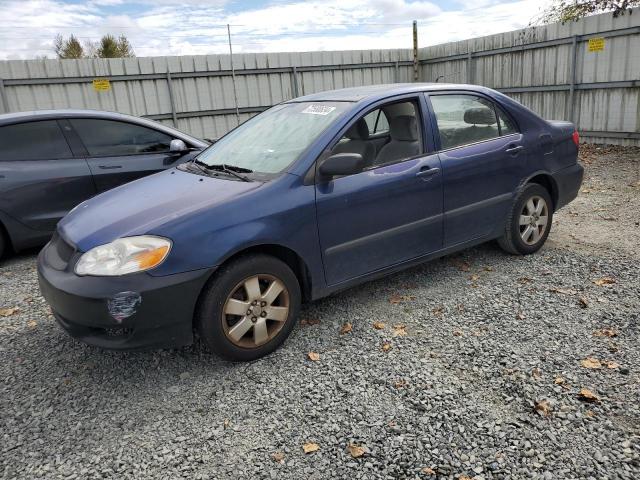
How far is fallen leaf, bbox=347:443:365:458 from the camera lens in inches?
94.0

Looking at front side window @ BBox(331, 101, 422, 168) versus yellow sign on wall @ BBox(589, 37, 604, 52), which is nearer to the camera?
front side window @ BBox(331, 101, 422, 168)

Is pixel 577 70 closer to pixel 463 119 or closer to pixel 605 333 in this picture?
pixel 463 119

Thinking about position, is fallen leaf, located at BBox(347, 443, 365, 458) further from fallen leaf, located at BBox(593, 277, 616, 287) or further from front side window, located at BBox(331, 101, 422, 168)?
fallen leaf, located at BBox(593, 277, 616, 287)

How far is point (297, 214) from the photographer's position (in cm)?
324

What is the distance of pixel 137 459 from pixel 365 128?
2773 millimetres

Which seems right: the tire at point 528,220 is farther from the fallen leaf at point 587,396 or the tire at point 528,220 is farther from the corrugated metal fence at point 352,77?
the corrugated metal fence at point 352,77

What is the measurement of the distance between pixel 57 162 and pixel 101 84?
6178mm

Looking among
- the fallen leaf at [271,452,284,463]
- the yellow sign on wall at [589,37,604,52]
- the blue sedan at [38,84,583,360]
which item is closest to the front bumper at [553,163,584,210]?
the blue sedan at [38,84,583,360]

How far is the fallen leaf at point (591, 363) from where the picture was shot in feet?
9.71

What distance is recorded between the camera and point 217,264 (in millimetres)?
2924

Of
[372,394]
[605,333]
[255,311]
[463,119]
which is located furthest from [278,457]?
[463,119]

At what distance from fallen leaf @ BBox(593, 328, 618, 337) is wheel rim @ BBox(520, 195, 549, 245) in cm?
143

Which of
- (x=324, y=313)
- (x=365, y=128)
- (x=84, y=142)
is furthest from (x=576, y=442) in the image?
(x=84, y=142)

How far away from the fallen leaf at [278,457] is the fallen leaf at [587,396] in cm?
159
